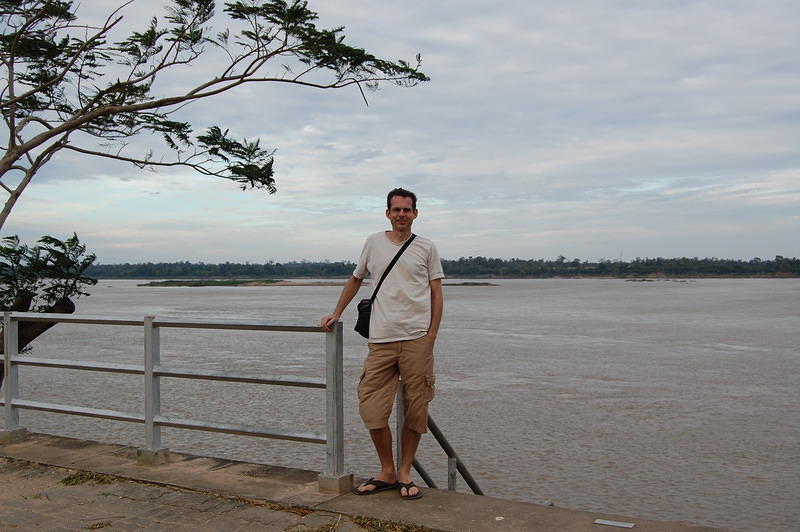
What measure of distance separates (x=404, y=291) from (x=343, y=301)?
443mm

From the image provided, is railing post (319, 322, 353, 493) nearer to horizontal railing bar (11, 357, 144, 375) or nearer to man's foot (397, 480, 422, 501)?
man's foot (397, 480, 422, 501)

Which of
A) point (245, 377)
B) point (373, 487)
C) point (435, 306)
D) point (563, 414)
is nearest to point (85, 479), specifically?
point (245, 377)

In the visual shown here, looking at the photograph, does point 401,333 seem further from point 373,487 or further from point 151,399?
point 151,399

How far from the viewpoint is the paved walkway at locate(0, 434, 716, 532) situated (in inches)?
166

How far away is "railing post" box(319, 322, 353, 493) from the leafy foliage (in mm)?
3635

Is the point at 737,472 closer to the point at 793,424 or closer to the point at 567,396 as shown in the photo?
the point at 793,424

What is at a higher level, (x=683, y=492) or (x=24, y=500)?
(x=24, y=500)

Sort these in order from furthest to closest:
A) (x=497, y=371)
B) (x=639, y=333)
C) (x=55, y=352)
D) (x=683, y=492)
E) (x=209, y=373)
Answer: (x=639, y=333), (x=55, y=352), (x=497, y=371), (x=683, y=492), (x=209, y=373)

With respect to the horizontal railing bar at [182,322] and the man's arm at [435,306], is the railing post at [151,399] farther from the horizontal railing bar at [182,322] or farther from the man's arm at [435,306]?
the man's arm at [435,306]

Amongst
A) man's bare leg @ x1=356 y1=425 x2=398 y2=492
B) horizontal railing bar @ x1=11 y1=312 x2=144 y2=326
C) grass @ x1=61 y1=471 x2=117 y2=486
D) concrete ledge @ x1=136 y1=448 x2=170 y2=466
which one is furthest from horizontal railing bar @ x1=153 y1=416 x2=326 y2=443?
horizontal railing bar @ x1=11 y1=312 x2=144 y2=326

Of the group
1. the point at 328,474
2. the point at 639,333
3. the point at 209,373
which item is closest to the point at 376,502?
the point at 328,474

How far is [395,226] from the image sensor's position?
15.7 feet

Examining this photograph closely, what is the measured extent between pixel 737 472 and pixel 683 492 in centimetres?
136

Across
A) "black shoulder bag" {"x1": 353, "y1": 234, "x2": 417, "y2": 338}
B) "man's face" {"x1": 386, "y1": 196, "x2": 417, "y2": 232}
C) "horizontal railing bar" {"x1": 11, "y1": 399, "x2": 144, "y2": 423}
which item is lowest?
"horizontal railing bar" {"x1": 11, "y1": 399, "x2": 144, "y2": 423}
